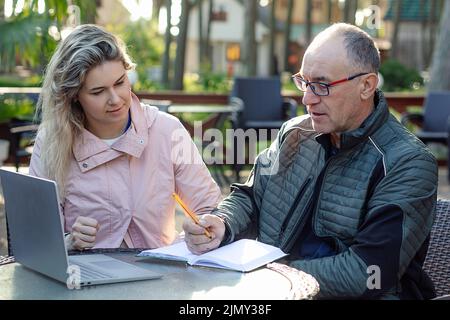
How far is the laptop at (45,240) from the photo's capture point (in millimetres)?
2279

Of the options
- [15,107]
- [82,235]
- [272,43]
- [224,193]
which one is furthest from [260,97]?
[272,43]

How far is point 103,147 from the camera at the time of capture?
128 inches

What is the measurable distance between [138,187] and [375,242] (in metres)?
1.07

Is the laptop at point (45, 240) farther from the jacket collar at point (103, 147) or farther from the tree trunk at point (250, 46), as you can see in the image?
the tree trunk at point (250, 46)

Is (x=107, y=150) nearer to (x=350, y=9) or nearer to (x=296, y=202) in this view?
(x=296, y=202)

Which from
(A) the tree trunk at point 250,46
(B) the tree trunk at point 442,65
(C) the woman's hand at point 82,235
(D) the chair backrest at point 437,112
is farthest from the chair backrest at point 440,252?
(A) the tree trunk at point 250,46

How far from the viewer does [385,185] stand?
2.68 metres

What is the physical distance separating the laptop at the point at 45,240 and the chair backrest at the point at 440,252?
3.42 feet

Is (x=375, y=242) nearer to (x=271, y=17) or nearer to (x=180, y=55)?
(x=180, y=55)

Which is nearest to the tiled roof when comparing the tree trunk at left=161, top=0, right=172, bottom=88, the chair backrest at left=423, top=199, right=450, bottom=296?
the tree trunk at left=161, top=0, right=172, bottom=88

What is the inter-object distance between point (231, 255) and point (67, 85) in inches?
40.8

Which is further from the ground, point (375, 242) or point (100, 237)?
point (375, 242)
